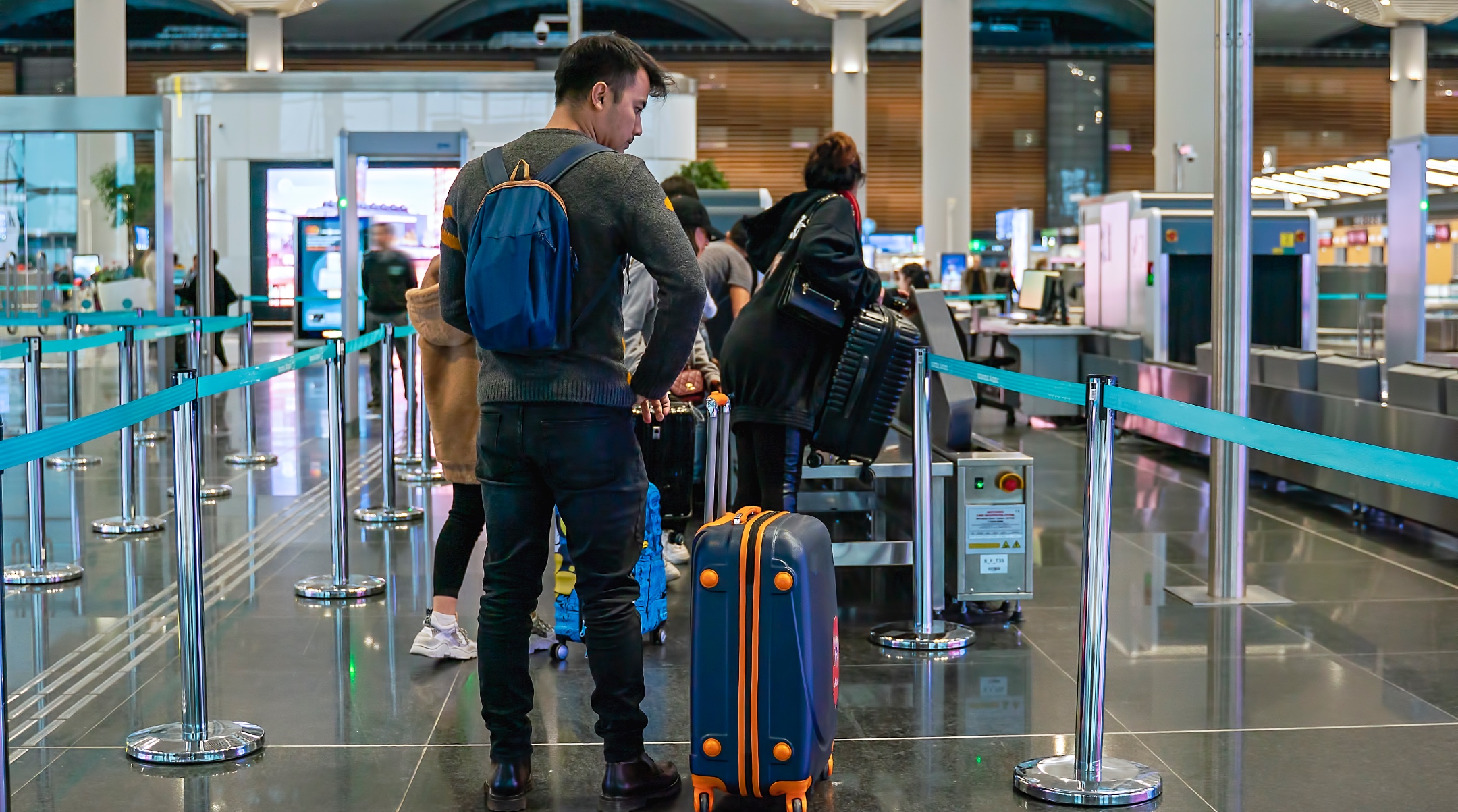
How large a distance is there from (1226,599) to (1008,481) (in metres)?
1.08

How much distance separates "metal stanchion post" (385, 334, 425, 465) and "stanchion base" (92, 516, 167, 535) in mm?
2114

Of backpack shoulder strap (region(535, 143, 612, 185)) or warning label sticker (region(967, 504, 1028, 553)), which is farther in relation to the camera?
warning label sticker (region(967, 504, 1028, 553))

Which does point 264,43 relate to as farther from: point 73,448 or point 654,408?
point 654,408

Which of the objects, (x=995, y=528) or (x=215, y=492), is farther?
(x=215, y=492)

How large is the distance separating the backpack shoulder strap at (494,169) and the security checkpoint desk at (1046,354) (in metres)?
9.18

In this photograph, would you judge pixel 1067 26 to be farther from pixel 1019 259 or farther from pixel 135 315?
pixel 135 315

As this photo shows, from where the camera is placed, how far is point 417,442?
1012cm

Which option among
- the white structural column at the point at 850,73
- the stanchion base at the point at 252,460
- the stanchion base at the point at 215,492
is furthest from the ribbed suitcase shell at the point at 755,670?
the white structural column at the point at 850,73

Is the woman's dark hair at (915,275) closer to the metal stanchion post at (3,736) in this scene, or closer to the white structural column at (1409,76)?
the metal stanchion post at (3,736)

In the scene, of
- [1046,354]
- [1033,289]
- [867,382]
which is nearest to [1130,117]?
[1033,289]

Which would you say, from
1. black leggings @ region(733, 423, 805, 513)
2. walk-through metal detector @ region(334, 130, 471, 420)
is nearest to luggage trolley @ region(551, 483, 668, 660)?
black leggings @ region(733, 423, 805, 513)

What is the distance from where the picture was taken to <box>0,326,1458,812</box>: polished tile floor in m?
3.29

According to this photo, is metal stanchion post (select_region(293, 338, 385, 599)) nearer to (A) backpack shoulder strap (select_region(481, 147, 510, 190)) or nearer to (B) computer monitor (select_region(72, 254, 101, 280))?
(A) backpack shoulder strap (select_region(481, 147, 510, 190))

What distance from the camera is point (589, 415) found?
291 cm
